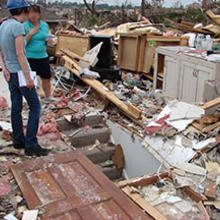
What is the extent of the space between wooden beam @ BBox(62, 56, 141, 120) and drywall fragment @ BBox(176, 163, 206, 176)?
158 centimetres

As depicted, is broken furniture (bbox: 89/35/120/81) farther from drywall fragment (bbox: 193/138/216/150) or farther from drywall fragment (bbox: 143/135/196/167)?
drywall fragment (bbox: 193/138/216/150)

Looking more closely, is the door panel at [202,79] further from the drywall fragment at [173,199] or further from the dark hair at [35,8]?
the dark hair at [35,8]

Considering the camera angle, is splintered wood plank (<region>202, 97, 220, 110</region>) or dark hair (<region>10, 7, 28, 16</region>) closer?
dark hair (<region>10, 7, 28, 16</region>)

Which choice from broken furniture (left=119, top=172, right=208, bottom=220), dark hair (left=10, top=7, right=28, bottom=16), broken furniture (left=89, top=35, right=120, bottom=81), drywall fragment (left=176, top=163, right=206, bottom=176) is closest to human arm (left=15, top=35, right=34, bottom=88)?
dark hair (left=10, top=7, right=28, bottom=16)

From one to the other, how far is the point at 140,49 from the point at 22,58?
432 centimetres

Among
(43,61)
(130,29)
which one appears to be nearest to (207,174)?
(43,61)

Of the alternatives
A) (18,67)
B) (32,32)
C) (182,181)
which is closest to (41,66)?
(32,32)

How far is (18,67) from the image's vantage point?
3148 millimetres

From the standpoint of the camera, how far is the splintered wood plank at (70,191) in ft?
8.65

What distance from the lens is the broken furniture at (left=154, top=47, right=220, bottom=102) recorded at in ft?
14.8

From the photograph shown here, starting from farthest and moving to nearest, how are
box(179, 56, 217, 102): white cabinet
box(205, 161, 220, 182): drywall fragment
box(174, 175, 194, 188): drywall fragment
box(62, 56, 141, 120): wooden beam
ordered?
box(62, 56, 141, 120): wooden beam → box(179, 56, 217, 102): white cabinet → box(205, 161, 220, 182): drywall fragment → box(174, 175, 194, 188): drywall fragment

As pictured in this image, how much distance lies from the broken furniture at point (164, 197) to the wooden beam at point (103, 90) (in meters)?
1.89

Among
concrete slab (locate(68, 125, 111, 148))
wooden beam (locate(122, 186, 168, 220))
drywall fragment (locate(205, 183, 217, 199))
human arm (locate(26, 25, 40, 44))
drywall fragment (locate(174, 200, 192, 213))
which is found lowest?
concrete slab (locate(68, 125, 111, 148))

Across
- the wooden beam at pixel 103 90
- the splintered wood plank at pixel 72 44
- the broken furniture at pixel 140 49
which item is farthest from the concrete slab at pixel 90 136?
the splintered wood plank at pixel 72 44
